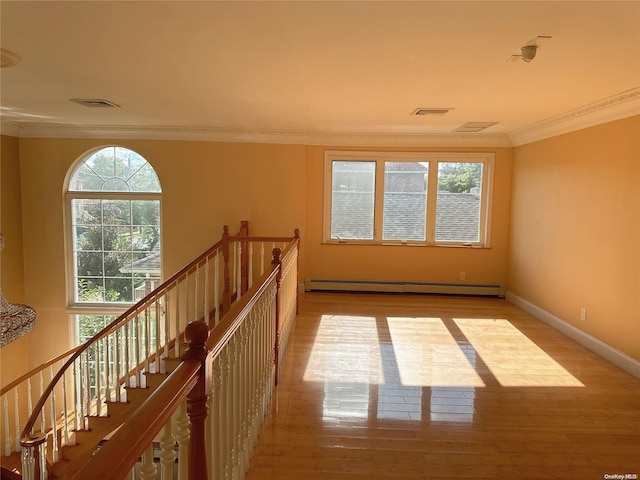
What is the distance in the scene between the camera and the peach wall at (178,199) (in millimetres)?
5602

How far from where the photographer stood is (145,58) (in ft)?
8.88

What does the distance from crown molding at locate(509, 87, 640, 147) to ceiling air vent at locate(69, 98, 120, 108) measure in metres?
4.81

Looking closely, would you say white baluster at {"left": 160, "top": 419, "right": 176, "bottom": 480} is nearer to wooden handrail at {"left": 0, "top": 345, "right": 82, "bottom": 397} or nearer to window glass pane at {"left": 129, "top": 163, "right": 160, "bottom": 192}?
wooden handrail at {"left": 0, "top": 345, "right": 82, "bottom": 397}

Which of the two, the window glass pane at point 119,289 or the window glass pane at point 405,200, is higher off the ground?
the window glass pane at point 405,200

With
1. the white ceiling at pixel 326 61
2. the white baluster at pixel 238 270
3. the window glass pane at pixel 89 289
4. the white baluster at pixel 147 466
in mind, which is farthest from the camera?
the window glass pane at pixel 89 289

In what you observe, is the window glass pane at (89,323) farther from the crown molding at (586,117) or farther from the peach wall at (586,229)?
the crown molding at (586,117)

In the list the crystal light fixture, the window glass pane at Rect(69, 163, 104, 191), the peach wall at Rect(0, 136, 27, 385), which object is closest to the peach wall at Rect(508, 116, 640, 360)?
the crystal light fixture

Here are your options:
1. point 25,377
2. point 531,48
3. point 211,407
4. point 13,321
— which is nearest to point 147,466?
point 211,407

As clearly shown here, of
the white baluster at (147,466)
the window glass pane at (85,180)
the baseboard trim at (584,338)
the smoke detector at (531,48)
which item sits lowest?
the baseboard trim at (584,338)

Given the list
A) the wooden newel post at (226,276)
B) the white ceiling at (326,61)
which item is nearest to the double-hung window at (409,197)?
the white ceiling at (326,61)

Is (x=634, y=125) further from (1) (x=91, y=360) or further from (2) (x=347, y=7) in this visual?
(1) (x=91, y=360)

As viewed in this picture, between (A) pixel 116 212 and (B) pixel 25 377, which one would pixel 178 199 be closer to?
(A) pixel 116 212

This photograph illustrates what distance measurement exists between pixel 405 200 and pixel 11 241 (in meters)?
5.62

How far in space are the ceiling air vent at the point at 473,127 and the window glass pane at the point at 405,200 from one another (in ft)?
2.52
